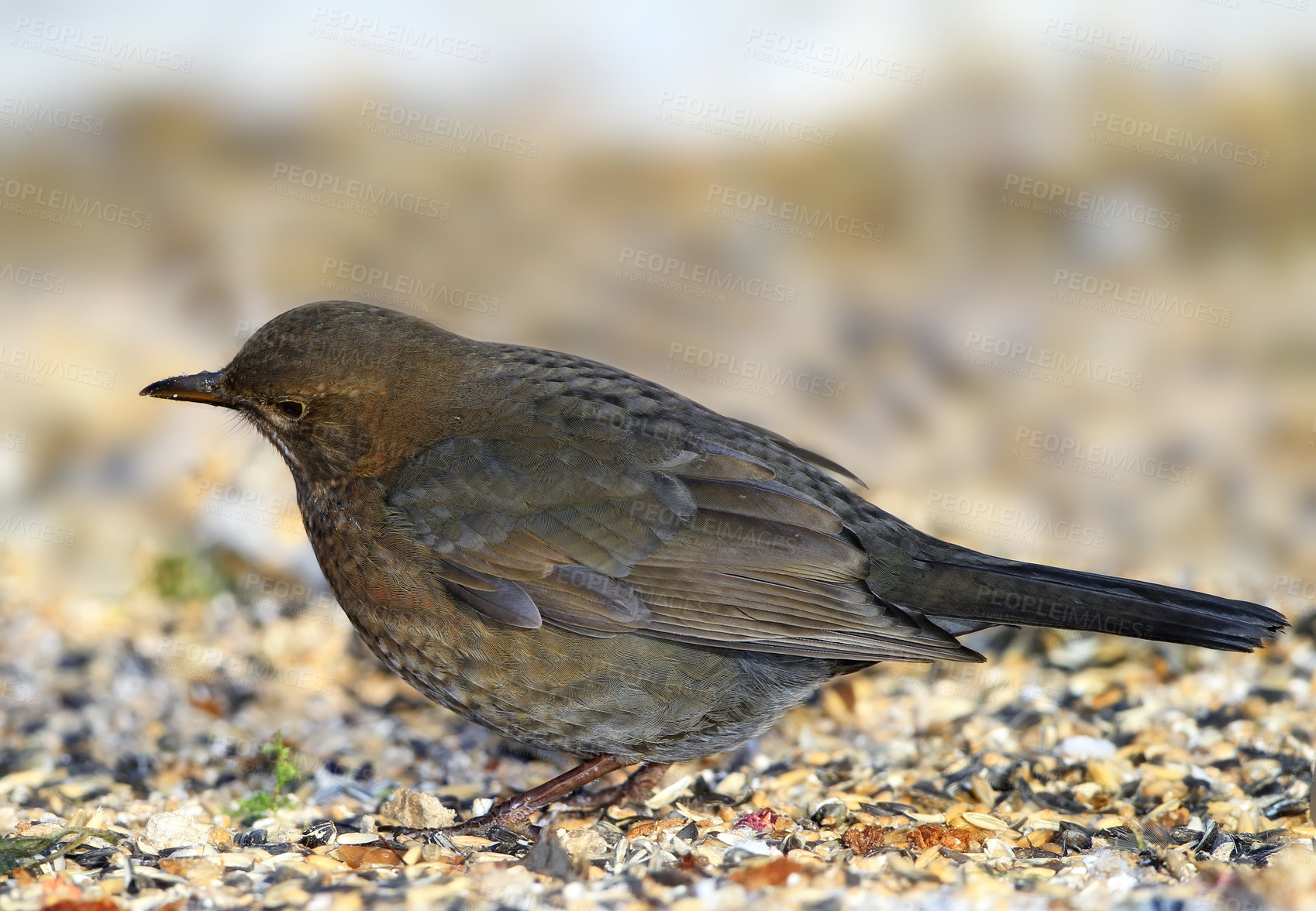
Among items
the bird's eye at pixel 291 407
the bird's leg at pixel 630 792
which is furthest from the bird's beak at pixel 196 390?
the bird's leg at pixel 630 792

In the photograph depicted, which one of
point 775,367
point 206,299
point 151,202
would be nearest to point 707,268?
point 775,367

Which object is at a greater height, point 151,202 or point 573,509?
point 151,202

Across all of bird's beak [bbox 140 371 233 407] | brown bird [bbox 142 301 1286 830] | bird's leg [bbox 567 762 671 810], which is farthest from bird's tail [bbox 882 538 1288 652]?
bird's beak [bbox 140 371 233 407]

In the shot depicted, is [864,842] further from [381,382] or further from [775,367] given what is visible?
[775,367]

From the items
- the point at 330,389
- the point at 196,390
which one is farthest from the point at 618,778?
the point at 196,390

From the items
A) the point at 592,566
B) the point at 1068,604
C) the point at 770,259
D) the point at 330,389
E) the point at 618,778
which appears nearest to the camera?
the point at 1068,604

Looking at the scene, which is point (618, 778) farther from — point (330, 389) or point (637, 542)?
point (330, 389)

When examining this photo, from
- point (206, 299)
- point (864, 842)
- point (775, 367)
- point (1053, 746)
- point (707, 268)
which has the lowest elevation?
point (864, 842)

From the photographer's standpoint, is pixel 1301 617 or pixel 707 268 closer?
pixel 1301 617
